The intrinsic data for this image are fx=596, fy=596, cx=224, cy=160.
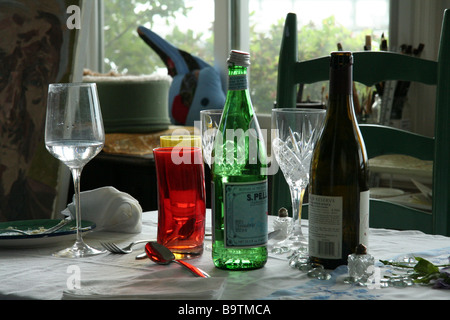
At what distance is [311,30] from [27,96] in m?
1.37

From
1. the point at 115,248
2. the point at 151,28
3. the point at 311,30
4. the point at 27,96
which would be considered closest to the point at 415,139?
the point at 115,248

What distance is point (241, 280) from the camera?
689mm

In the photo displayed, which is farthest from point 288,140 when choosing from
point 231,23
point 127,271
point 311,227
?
point 231,23

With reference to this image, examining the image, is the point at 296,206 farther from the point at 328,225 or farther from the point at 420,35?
the point at 420,35

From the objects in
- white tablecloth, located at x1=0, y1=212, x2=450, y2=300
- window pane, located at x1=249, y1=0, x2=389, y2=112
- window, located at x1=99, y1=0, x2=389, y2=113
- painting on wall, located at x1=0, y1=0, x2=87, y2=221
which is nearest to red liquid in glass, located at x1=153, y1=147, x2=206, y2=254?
white tablecloth, located at x1=0, y1=212, x2=450, y2=300

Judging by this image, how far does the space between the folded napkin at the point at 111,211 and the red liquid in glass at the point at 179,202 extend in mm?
133

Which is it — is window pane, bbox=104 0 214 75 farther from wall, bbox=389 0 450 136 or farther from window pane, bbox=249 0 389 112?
wall, bbox=389 0 450 136

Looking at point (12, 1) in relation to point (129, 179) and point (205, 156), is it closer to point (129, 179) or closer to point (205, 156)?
point (129, 179)

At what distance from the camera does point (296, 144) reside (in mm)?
818

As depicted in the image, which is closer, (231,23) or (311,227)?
(311,227)

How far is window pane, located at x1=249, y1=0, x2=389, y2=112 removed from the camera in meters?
2.65

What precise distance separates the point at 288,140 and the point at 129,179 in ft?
5.72

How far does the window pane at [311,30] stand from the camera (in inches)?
104
